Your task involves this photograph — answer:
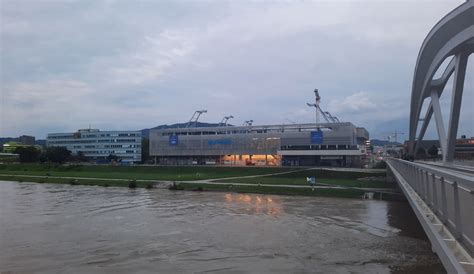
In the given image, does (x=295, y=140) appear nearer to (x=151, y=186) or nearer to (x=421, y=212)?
(x=151, y=186)

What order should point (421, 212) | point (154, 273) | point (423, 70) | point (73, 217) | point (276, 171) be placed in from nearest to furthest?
point (421, 212) < point (154, 273) < point (73, 217) < point (423, 70) < point (276, 171)

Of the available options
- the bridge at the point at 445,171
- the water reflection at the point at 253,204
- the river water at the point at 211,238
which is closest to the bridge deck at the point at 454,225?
the bridge at the point at 445,171

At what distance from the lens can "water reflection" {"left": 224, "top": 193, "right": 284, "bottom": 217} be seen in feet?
103

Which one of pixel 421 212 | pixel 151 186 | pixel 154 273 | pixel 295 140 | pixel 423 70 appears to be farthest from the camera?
pixel 295 140

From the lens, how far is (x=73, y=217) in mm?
27750

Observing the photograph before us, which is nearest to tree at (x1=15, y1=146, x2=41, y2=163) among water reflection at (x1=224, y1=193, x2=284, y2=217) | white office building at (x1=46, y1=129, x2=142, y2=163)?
white office building at (x1=46, y1=129, x2=142, y2=163)

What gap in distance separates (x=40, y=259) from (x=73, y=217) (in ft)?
39.1

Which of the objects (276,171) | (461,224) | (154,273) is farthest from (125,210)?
(276,171)

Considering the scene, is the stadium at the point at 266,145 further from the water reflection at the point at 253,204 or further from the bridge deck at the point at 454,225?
the bridge deck at the point at 454,225

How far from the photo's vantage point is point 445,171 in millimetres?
7945

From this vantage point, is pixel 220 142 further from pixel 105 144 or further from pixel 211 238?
pixel 211 238

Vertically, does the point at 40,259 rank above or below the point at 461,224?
below

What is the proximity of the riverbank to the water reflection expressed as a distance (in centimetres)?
391

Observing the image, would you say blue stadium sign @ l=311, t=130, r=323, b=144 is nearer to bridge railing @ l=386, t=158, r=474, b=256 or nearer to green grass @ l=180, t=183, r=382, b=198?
green grass @ l=180, t=183, r=382, b=198
